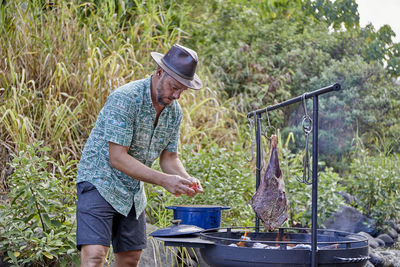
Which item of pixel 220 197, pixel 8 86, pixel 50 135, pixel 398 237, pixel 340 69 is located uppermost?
pixel 340 69

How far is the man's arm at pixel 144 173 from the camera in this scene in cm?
293

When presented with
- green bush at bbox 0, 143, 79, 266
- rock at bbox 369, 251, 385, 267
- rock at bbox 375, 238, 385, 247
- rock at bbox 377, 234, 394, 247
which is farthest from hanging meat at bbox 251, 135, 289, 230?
rock at bbox 377, 234, 394, 247

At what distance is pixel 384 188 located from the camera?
7.13m

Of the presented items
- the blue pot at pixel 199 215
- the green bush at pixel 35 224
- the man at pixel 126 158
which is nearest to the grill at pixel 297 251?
the man at pixel 126 158

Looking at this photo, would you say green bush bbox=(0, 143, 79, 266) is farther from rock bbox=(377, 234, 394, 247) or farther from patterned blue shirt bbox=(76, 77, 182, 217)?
rock bbox=(377, 234, 394, 247)

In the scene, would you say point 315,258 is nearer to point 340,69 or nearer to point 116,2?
point 116,2

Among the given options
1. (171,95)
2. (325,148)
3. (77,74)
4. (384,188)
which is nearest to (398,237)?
(384,188)

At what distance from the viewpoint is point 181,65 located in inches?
122

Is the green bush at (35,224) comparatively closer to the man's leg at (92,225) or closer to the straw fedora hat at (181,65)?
the man's leg at (92,225)

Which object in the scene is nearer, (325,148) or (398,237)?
(398,237)

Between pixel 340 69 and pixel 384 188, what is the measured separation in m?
3.66

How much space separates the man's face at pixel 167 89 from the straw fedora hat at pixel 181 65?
35mm

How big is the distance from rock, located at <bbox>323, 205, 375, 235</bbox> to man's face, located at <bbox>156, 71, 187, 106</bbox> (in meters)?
4.41

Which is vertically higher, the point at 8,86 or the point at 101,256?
the point at 8,86
